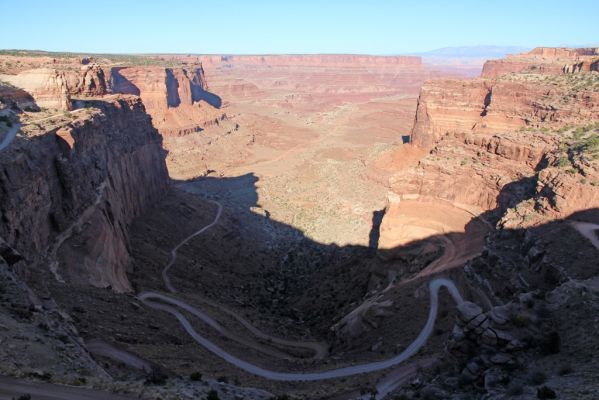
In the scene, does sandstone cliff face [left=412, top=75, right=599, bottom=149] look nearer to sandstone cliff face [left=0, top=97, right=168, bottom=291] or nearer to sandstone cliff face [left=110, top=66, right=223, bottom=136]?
sandstone cliff face [left=0, top=97, right=168, bottom=291]

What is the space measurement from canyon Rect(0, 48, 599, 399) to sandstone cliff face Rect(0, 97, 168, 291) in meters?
0.17

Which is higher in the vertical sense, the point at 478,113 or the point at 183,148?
the point at 478,113

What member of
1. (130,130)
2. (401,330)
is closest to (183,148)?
(130,130)

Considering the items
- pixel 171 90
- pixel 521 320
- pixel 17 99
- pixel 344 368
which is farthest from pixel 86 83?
pixel 171 90

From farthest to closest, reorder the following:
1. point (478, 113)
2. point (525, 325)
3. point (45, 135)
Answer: point (478, 113)
point (45, 135)
point (525, 325)

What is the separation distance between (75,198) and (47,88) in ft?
59.3

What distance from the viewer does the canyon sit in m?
18.4

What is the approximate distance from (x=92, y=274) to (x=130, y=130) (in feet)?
92.5

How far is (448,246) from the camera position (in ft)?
133

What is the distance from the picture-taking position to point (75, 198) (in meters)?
36.1

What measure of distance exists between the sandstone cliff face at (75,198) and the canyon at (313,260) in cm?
17

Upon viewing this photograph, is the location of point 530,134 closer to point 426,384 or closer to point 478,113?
point 478,113

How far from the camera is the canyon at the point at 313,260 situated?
1836cm

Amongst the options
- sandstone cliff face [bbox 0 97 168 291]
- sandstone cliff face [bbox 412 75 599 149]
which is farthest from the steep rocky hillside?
sandstone cliff face [bbox 0 97 168 291]
